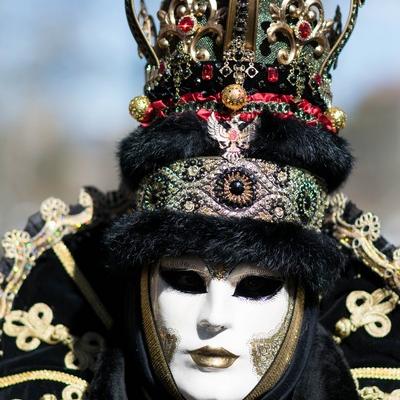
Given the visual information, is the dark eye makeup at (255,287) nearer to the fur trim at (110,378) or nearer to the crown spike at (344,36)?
the fur trim at (110,378)

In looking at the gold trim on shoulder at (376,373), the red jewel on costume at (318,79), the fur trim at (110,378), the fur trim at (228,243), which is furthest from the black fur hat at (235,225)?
the gold trim on shoulder at (376,373)

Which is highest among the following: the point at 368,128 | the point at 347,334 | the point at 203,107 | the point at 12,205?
the point at 368,128

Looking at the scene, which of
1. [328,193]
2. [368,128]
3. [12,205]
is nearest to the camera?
[328,193]

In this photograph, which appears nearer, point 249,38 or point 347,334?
point 249,38

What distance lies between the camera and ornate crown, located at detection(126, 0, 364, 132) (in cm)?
236

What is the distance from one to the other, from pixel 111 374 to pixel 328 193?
0.72 meters

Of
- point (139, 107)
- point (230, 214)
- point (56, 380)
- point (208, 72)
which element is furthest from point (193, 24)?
point (56, 380)

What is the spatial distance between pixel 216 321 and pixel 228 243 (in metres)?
0.18

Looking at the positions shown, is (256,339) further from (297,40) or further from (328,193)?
(297,40)

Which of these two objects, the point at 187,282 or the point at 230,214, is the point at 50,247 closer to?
the point at 187,282

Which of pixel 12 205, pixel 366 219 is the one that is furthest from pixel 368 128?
pixel 366 219

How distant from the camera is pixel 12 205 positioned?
35.4ft

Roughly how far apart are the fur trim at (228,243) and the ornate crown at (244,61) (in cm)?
27

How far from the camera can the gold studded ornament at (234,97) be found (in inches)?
91.1
